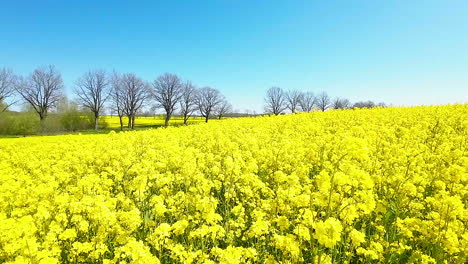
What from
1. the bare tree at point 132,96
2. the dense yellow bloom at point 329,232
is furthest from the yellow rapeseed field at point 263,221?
the bare tree at point 132,96

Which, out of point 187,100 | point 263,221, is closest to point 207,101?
point 187,100

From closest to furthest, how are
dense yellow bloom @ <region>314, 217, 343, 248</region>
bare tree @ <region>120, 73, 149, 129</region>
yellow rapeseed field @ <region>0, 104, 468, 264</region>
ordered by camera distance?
dense yellow bloom @ <region>314, 217, 343, 248</region>
yellow rapeseed field @ <region>0, 104, 468, 264</region>
bare tree @ <region>120, 73, 149, 129</region>

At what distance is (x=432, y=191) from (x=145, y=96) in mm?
58786

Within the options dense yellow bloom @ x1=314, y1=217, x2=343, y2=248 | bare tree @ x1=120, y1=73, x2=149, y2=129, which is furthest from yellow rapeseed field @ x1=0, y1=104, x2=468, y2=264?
bare tree @ x1=120, y1=73, x2=149, y2=129

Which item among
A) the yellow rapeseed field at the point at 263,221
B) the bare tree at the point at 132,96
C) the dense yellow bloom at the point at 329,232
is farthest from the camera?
the bare tree at the point at 132,96

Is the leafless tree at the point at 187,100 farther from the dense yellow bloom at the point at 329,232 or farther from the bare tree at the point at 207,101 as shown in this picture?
the dense yellow bloom at the point at 329,232

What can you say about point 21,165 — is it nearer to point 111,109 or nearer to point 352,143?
point 352,143

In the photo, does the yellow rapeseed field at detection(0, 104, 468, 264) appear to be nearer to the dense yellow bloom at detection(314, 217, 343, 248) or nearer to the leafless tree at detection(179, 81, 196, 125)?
the dense yellow bloom at detection(314, 217, 343, 248)

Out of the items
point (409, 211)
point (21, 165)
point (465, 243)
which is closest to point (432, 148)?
point (409, 211)

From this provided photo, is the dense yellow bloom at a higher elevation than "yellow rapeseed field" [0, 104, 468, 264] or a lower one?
higher

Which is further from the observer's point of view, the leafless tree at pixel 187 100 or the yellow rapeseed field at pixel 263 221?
the leafless tree at pixel 187 100

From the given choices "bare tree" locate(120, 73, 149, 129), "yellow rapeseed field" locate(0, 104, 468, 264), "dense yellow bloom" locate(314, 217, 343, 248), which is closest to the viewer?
"dense yellow bloom" locate(314, 217, 343, 248)

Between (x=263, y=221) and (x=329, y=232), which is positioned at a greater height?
(x=329, y=232)

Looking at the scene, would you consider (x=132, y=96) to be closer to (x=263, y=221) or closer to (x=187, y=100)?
→ (x=187, y=100)
